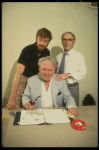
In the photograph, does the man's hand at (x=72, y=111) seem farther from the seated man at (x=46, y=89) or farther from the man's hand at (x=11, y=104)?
the man's hand at (x=11, y=104)

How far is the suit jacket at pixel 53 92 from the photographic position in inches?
60.8

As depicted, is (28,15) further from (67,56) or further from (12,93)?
(12,93)

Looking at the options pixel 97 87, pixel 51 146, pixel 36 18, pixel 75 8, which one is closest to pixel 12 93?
pixel 51 146

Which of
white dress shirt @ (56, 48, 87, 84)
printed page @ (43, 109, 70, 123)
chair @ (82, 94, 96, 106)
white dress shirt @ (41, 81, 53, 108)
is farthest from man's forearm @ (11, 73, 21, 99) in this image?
chair @ (82, 94, 96, 106)

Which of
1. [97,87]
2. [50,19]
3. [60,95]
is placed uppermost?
[50,19]

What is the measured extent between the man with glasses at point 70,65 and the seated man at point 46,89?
70mm

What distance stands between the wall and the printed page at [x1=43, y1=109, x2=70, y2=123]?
0.53 metres

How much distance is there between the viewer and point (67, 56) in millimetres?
1603

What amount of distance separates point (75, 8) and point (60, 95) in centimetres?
115

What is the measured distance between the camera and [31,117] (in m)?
1.21

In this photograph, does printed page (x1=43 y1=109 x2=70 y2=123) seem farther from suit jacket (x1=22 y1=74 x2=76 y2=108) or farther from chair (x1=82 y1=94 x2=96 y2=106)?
chair (x1=82 y1=94 x2=96 y2=106)

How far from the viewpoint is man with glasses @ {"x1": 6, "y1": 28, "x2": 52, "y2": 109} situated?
59.4 inches

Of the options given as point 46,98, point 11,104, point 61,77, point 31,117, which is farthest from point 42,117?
point 61,77

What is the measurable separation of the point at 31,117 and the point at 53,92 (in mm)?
487
